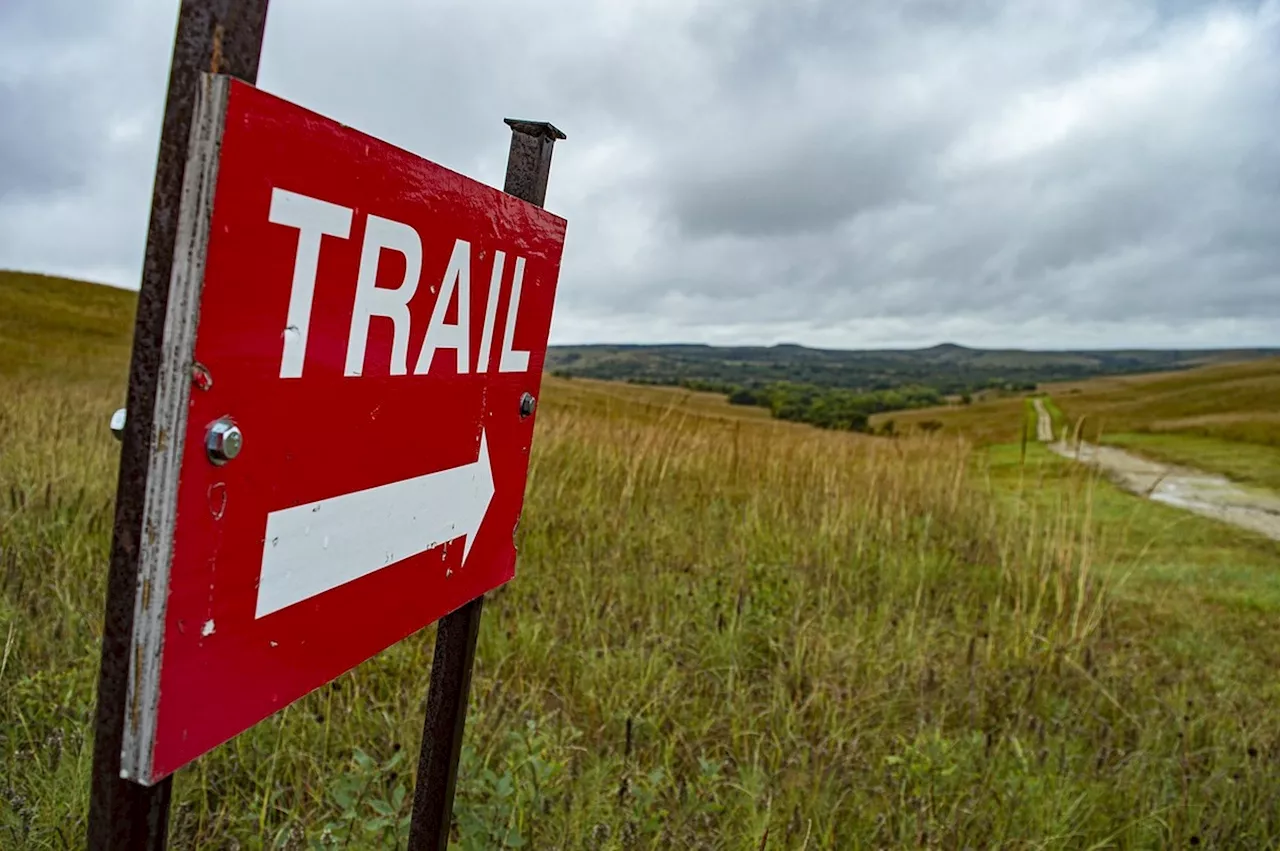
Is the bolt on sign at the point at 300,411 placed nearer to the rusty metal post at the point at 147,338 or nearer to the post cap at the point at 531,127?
the rusty metal post at the point at 147,338

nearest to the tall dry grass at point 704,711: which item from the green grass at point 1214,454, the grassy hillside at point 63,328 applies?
the green grass at point 1214,454

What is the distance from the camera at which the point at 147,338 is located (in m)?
0.66

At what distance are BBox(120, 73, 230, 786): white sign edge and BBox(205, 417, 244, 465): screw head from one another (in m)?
0.03

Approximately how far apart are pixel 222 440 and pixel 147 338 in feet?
0.35

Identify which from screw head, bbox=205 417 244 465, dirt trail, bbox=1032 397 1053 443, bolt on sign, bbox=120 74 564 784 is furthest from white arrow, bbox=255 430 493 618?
dirt trail, bbox=1032 397 1053 443

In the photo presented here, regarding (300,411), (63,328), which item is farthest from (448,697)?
(63,328)

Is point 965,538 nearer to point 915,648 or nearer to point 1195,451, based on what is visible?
point 915,648

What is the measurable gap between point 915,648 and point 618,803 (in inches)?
67.6

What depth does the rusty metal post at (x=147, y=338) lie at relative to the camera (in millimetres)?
649

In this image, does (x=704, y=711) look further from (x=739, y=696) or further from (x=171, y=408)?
(x=171, y=408)

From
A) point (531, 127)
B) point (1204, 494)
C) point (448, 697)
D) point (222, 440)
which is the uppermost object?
point (531, 127)

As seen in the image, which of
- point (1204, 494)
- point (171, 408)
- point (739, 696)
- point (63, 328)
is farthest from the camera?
point (63, 328)

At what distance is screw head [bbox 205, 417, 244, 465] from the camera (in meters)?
0.69

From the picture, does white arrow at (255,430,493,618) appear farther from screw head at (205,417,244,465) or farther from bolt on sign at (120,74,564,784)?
screw head at (205,417,244,465)
